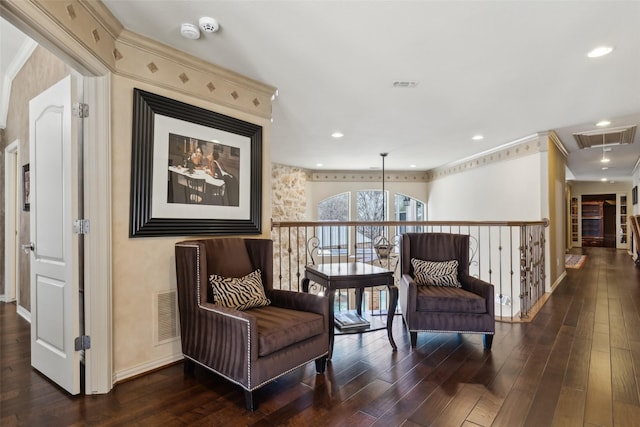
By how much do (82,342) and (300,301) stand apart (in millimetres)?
1484

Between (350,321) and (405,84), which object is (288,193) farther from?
(350,321)

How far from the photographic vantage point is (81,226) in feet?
6.95

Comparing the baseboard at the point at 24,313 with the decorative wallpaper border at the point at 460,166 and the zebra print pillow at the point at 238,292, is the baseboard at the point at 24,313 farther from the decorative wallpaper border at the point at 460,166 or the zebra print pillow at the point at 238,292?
the decorative wallpaper border at the point at 460,166

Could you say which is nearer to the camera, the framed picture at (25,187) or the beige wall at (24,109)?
the beige wall at (24,109)

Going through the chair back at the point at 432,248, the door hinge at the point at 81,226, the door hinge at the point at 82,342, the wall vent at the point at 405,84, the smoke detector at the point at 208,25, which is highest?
the smoke detector at the point at 208,25

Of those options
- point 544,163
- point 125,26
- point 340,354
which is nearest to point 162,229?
point 125,26

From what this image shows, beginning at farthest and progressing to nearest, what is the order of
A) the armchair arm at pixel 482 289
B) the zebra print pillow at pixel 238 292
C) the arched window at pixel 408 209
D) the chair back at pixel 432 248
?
the arched window at pixel 408 209 → the chair back at pixel 432 248 → the armchair arm at pixel 482 289 → the zebra print pillow at pixel 238 292

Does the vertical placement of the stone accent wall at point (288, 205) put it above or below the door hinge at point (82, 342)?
above

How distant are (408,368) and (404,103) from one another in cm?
280

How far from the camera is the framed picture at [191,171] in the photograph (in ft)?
7.92

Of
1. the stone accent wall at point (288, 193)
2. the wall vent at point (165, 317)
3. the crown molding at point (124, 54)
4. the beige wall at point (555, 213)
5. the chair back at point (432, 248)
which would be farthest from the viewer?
the stone accent wall at point (288, 193)

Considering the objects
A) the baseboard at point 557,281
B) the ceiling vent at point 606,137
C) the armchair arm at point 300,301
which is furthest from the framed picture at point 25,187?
the ceiling vent at point 606,137

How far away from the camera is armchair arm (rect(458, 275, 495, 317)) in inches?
109

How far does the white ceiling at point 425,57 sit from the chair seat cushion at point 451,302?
202cm
